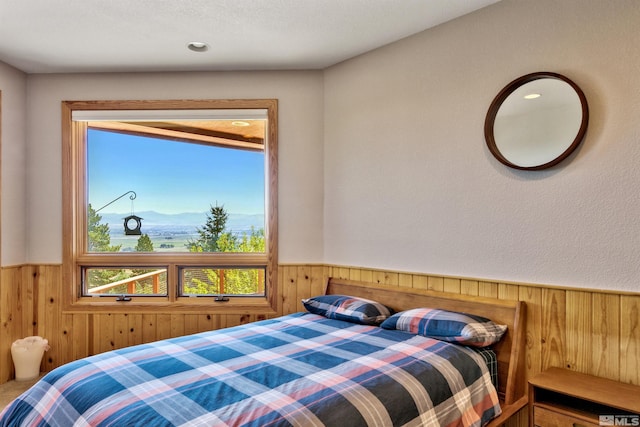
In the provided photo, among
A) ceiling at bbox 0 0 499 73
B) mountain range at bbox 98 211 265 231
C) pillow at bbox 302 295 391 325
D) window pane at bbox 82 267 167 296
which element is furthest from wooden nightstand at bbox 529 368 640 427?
window pane at bbox 82 267 167 296

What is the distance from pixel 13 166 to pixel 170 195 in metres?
1.21

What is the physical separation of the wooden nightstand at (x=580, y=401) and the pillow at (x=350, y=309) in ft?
3.13

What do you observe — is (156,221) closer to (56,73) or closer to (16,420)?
(56,73)

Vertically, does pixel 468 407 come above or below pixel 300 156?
below

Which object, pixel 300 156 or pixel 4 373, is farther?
pixel 300 156

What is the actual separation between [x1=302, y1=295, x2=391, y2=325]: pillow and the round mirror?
1.20 meters

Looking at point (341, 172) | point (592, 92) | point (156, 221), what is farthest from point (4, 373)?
point (592, 92)

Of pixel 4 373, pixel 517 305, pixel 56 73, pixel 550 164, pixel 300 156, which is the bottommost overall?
pixel 4 373

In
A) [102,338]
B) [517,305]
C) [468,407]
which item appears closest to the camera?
[468,407]

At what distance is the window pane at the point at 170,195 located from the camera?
3.42 meters

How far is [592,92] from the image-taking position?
6.52ft

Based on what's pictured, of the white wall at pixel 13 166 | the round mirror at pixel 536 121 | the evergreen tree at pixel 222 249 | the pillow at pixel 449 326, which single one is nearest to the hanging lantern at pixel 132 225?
the evergreen tree at pixel 222 249

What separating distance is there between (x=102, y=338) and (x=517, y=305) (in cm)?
313

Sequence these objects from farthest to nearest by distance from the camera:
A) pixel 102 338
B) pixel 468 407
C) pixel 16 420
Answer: pixel 102 338, pixel 468 407, pixel 16 420
